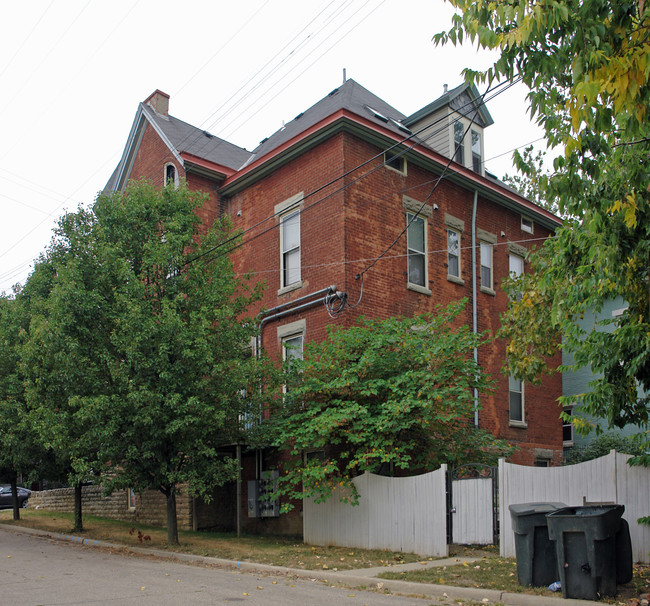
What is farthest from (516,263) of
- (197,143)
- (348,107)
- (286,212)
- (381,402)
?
(197,143)

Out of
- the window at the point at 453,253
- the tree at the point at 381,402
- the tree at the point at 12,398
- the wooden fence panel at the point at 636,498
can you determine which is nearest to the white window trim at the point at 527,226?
the window at the point at 453,253

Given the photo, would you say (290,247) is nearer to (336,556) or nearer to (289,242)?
(289,242)

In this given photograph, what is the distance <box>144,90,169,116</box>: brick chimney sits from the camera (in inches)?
1043

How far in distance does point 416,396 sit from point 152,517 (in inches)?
464

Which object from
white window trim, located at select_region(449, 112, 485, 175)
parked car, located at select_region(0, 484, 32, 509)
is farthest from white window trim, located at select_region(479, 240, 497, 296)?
parked car, located at select_region(0, 484, 32, 509)

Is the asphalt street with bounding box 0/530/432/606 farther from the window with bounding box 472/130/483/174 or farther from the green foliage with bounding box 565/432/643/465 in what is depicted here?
the green foliage with bounding box 565/432/643/465

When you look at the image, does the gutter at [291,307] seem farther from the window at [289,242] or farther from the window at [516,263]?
the window at [516,263]

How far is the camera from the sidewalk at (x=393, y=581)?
8.62 m

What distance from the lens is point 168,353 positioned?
15.0 meters

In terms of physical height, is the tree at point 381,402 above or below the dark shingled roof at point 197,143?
below

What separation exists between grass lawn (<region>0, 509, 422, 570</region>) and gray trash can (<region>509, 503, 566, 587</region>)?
3.43 m

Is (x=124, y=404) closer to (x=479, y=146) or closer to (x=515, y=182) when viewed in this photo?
(x=479, y=146)

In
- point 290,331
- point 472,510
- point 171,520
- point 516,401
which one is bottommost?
point 171,520

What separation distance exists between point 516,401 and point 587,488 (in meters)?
11.2
